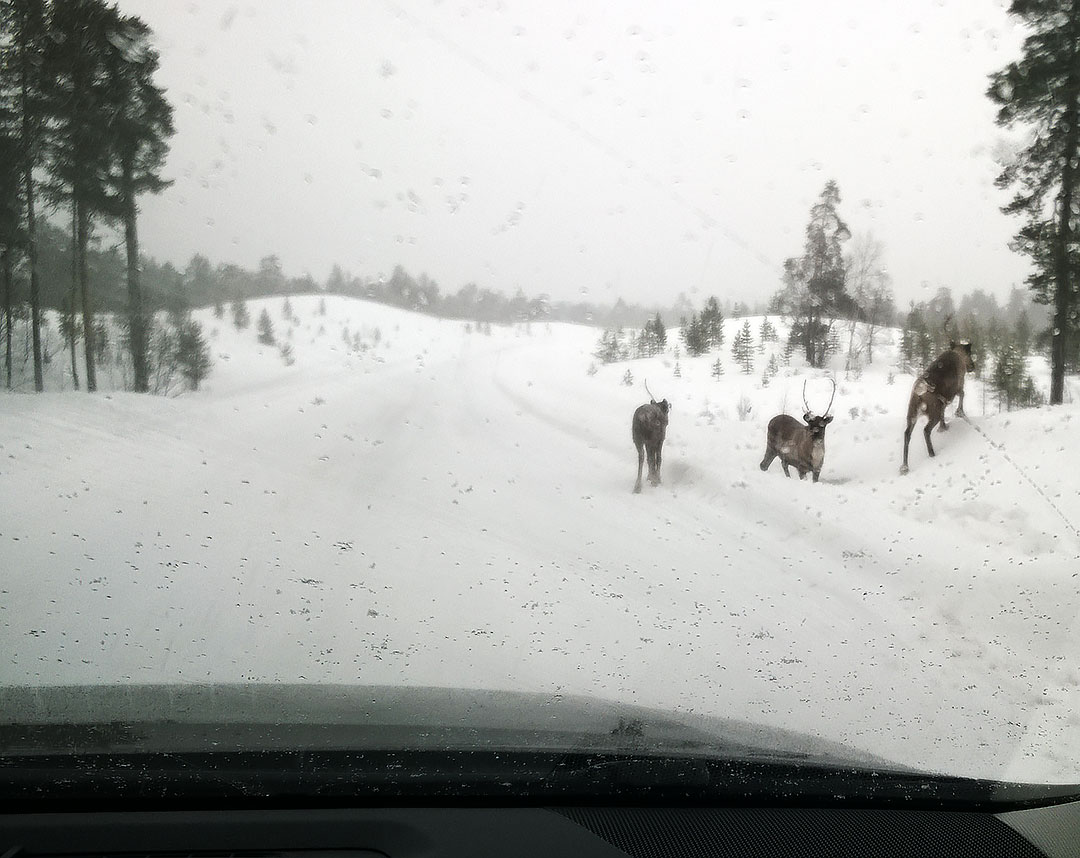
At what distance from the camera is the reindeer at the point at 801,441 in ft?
28.9

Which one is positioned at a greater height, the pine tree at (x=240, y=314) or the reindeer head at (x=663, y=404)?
the pine tree at (x=240, y=314)

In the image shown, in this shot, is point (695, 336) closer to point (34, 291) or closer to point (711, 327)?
point (711, 327)

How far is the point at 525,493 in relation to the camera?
8.15 m

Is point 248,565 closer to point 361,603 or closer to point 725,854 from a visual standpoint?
point 361,603

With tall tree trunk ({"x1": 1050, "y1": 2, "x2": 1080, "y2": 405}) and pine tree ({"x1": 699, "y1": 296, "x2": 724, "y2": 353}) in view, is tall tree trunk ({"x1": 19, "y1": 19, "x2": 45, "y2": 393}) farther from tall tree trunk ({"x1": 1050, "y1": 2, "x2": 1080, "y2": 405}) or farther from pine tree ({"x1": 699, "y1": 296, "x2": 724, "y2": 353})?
tall tree trunk ({"x1": 1050, "y1": 2, "x2": 1080, "y2": 405})

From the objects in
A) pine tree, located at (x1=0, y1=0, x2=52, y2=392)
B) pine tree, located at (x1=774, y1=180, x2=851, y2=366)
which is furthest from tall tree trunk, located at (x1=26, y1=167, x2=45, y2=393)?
pine tree, located at (x1=774, y1=180, x2=851, y2=366)

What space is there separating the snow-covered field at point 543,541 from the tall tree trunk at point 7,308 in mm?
438

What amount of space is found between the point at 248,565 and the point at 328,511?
3.61ft

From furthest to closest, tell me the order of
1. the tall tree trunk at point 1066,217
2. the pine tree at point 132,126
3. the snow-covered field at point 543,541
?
the tall tree trunk at point 1066,217 → the pine tree at point 132,126 → the snow-covered field at point 543,541

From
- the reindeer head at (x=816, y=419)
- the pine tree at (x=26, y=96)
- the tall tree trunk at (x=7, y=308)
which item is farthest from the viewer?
the reindeer head at (x=816, y=419)

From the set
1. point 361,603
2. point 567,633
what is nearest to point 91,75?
point 361,603

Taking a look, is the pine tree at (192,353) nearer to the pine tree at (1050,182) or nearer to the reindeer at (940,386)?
the reindeer at (940,386)

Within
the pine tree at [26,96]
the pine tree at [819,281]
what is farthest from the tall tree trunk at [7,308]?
the pine tree at [819,281]

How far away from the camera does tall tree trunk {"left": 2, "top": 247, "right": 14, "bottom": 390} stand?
7537mm
